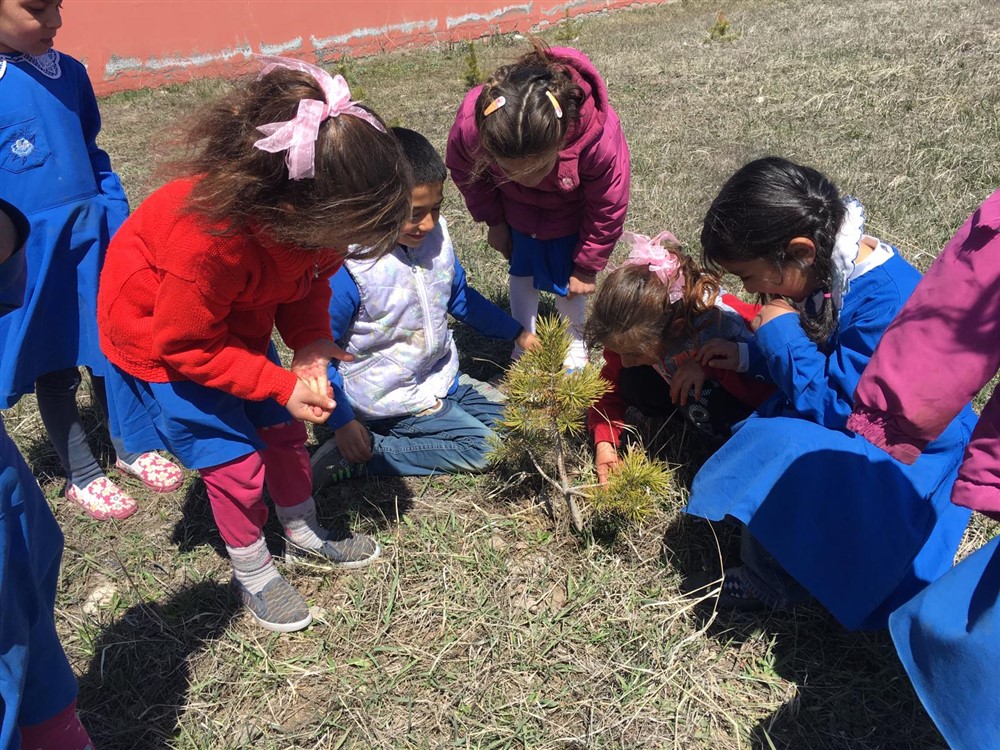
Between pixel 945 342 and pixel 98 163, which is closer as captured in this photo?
pixel 945 342

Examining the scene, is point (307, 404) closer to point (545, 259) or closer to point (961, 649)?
point (961, 649)

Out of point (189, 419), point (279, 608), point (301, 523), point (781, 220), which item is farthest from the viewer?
point (301, 523)

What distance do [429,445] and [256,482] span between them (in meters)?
0.86

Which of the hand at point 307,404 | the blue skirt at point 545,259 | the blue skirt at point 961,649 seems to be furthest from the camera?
the blue skirt at point 545,259

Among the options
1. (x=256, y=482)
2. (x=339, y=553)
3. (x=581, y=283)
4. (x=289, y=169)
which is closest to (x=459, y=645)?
(x=339, y=553)

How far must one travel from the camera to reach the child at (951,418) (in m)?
1.19

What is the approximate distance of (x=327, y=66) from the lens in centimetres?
1012

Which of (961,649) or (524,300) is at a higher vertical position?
(961,649)

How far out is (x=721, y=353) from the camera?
2607 millimetres

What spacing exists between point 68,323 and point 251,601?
1.04m

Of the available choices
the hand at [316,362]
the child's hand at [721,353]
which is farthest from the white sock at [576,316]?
the hand at [316,362]

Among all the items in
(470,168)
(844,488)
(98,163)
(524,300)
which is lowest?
(524,300)

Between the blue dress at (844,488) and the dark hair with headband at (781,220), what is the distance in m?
0.11

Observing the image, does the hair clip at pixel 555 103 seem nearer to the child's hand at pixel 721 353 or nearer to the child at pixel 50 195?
the child's hand at pixel 721 353
